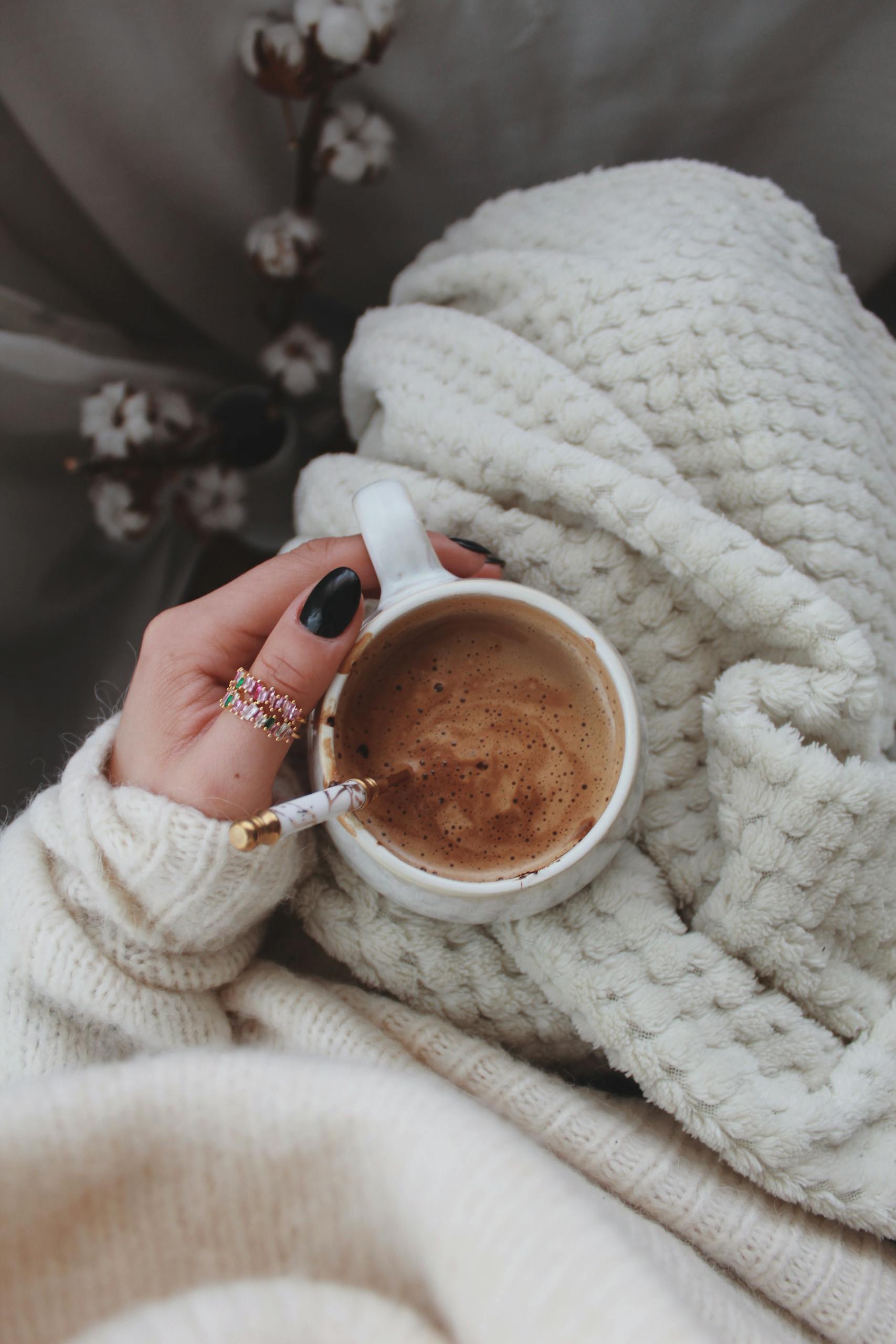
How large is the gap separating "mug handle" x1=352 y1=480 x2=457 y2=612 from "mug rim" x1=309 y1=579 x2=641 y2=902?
0.01m

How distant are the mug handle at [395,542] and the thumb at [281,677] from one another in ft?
0.07

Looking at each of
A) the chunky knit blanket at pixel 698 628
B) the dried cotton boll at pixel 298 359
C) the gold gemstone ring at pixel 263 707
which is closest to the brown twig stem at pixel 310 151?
the dried cotton boll at pixel 298 359

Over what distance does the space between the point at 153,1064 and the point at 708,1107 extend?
1.23ft

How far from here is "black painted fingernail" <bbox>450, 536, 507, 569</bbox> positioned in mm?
642

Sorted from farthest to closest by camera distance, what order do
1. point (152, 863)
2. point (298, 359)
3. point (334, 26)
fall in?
point (298, 359)
point (334, 26)
point (152, 863)

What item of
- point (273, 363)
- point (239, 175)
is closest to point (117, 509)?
point (273, 363)

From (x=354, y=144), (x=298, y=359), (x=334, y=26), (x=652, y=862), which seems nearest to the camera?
(x=652, y=862)

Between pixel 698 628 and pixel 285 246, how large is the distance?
1.97 feet

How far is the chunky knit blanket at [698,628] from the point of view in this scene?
1.97ft

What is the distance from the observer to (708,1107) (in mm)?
584

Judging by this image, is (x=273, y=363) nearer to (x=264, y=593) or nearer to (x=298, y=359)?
(x=298, y=359)

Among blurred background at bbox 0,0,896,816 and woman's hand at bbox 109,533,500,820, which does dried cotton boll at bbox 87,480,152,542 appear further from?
woman's hand at bbox 109,533,500,820

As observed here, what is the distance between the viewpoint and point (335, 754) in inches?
22.1

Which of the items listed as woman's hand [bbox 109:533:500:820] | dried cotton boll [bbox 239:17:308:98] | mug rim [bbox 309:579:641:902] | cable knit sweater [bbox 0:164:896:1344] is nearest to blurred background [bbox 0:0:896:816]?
dried cotton boll [bbox 239:17:308:98]
